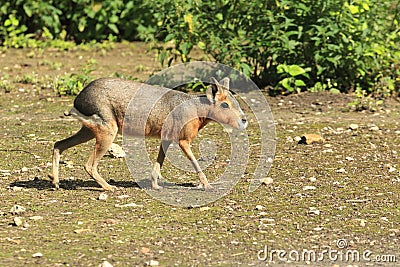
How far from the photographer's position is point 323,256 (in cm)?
502

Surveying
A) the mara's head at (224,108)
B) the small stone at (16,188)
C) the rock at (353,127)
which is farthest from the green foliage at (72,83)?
the mara's head at (224,108)

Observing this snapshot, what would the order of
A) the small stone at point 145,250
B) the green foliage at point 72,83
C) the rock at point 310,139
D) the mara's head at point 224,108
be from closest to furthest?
the small stone at point 145,250
the mara's head at point 224,108
the rock at point 310,139
the green foliage at point 72,83

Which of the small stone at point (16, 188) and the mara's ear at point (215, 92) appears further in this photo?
the small stone at point (16, 188)

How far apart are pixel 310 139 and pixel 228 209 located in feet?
7.52

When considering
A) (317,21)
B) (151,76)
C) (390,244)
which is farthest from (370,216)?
(151,76)

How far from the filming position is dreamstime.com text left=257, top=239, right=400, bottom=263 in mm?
4965

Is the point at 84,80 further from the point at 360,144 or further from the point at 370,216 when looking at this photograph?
the point at 370,216

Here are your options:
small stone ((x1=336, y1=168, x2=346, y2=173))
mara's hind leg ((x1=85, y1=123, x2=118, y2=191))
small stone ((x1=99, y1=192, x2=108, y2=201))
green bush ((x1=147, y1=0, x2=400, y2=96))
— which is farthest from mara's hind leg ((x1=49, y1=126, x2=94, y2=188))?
green bush ((x1=147, y1=0, x2=400, y2=96))

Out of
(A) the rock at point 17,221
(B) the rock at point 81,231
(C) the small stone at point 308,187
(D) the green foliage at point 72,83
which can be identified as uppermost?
(B) the rock at point 81,231

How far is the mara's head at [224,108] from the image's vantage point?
6.23m

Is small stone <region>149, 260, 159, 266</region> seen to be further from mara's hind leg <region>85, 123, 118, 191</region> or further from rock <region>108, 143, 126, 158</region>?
rock <region>108, 143, 126, 158</region>

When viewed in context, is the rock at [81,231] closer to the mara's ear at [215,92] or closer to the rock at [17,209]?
the rock at [17,209]

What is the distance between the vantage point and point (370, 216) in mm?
5809

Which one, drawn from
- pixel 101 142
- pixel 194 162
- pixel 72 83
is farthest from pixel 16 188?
pixel 72 83
